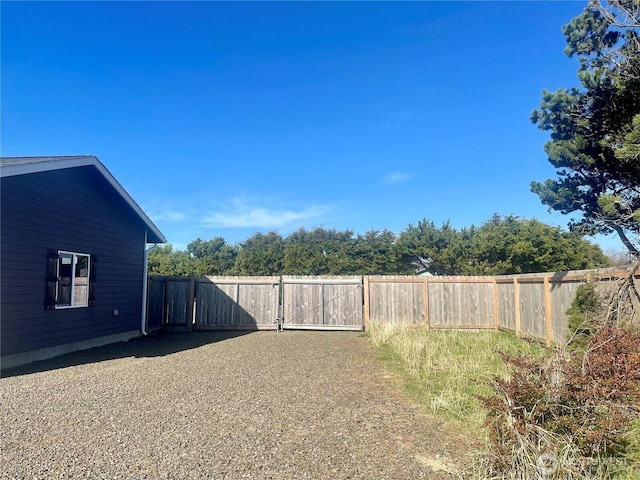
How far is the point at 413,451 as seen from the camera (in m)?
3.13

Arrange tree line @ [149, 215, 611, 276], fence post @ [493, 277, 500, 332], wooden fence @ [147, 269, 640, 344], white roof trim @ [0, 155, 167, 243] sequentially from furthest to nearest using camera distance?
1. tree line @ [149, 215, 611, 276]
2. wooden fence @ [147, 269, 640, 344]
3. fence post @ [493, 277, 500, 332]
4. white roof trim @ [0, 155, 167, 243]

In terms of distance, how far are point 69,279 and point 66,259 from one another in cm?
43

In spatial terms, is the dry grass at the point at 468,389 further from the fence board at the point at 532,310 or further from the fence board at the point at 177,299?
the fence board at the point at 177,299

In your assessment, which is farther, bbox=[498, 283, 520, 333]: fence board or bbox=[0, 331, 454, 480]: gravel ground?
bbox=[498, 283, 520, 333]: fence board

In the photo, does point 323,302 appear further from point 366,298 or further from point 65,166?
point 65,166

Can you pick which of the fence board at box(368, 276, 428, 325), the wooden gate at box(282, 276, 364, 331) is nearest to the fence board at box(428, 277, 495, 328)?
the fence board at box(368, 276, 428, 325)

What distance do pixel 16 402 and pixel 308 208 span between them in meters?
29.7

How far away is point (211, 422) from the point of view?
3.84m

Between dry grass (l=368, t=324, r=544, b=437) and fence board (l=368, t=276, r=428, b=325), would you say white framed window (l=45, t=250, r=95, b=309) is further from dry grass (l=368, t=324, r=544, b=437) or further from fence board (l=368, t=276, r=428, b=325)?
fence board (l=368, t=276, r=428, b=325)

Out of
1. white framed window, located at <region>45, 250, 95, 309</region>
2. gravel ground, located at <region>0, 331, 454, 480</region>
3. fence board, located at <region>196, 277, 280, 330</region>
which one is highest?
white framed window, located at <region>45, 250, 95, 309</region>

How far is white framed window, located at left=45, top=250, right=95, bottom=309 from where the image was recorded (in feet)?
24.5

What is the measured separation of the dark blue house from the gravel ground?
2.75ft

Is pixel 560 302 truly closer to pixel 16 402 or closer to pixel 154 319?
pixel 16 402

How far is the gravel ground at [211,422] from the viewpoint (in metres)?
2.87
